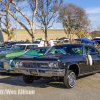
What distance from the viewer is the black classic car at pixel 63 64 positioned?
5996mm

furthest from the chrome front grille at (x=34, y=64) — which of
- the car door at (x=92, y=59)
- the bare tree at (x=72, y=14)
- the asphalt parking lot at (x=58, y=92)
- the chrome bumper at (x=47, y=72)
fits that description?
the bare tree at (x=72, y=14)

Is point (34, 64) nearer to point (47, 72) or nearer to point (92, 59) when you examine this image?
point (47, 72)

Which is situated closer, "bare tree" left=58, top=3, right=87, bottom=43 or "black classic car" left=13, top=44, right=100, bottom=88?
"black classic car" left=13, top=44, right=100, bottom=88

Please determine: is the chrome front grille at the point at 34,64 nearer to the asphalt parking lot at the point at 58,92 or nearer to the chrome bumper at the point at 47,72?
the chrome bumper at the point at 47,72

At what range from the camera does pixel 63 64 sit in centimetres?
604

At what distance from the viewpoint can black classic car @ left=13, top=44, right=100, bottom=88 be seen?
600 cm

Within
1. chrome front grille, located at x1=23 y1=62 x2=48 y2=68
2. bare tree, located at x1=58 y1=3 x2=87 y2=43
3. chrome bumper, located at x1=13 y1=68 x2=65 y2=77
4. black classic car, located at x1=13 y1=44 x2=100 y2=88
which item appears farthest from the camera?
bare tree, located at x1=58 y1=3 x2=87 y2=43

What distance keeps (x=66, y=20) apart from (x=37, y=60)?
37.8 m

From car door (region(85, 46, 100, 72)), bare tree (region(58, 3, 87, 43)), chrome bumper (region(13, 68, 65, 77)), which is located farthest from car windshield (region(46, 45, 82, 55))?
bare tree (region(58, 3, 87, 43))

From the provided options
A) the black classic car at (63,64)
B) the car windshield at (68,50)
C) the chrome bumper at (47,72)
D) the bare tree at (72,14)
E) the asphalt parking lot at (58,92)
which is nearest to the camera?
the asphalt parking lot at (58,92)

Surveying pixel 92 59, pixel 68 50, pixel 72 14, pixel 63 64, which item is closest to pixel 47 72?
pixel 63 64

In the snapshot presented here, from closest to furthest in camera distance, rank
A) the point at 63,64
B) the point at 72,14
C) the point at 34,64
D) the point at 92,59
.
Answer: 1. the point at 63,64
2. the point at 34,64
3. the point at 92,59
4. the point at 72,14

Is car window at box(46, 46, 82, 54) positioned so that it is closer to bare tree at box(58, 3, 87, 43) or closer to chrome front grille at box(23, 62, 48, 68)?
chrome front grille at box(23, 62, 48, 68)

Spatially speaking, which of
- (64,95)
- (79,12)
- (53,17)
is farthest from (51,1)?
(64,95)
